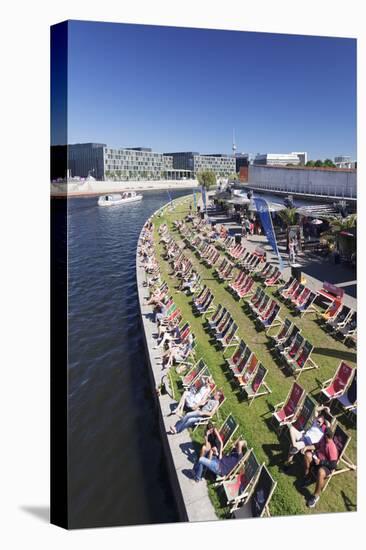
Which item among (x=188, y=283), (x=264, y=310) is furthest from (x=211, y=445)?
(x=188, y=283)

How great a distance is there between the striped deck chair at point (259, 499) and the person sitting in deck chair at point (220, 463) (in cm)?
43

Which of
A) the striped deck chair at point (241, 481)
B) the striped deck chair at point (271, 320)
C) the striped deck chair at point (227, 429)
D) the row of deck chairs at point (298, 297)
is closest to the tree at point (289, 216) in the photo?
the row of deck chairs at point (298, 297)

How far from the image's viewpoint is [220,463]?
626 cm

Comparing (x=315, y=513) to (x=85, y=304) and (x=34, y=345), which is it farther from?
(x=85, y=304)

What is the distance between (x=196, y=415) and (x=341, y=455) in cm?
218

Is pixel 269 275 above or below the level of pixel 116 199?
below

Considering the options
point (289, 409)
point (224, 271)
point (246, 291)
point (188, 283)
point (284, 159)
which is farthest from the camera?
point (284, 159)

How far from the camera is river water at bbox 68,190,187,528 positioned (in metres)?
6.70

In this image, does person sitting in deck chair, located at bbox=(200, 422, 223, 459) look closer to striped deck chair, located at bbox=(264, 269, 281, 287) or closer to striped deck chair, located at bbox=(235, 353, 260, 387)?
striped deck chair, located at bbox=(235, 353, 260, 387)

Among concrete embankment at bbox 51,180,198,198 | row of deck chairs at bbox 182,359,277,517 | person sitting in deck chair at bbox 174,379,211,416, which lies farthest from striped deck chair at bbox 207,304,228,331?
concrete embankment at bbox 51,180,198,198

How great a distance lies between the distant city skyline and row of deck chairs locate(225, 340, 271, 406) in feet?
13.6

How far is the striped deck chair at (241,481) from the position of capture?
5816 millimetres

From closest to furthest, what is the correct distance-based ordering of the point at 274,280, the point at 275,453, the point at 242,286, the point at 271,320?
the point at 275,453, the point at 271,320, the point at 242,286, the point at 274,280

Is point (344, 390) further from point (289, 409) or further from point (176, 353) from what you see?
point (176, 353)
